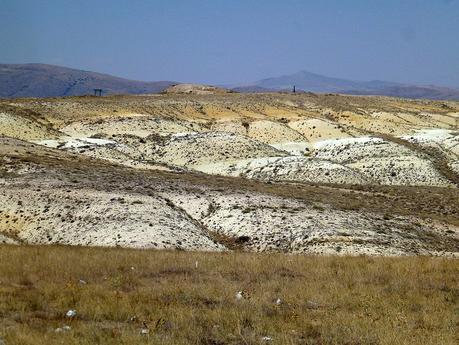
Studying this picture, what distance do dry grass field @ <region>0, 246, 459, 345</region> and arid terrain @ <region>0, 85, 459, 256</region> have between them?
23.1 feet

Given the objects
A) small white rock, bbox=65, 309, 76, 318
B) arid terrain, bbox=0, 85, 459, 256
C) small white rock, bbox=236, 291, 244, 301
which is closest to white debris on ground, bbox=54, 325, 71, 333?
small white rock, bbox=65, 309, 76, 318

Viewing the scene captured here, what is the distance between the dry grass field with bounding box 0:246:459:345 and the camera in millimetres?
11766

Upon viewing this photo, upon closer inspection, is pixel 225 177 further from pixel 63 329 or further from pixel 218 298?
pixel 63 329

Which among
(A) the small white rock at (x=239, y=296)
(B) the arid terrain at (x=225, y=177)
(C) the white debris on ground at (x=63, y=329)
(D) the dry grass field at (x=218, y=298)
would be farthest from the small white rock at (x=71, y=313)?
(B) the arid terrain at (x=225, y=177)

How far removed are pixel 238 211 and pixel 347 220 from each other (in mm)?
6453

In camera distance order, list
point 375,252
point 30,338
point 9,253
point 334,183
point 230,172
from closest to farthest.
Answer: point 30,338
point 9,253
point 375,252
point 334,183
point 230,172

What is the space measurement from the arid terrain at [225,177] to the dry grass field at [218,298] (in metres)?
7.03

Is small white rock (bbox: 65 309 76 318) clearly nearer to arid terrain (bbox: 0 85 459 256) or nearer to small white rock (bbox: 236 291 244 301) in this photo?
small white rock (bbox: 236 291 244 301)

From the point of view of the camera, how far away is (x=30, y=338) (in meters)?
10.5

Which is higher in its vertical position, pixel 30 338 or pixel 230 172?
pixel 30 338

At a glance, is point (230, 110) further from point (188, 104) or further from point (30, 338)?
point (30, 338)

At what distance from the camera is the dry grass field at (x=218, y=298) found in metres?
11.8

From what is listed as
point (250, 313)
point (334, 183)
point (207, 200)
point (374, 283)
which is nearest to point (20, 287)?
point (250, 313)

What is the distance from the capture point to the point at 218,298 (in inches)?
591
